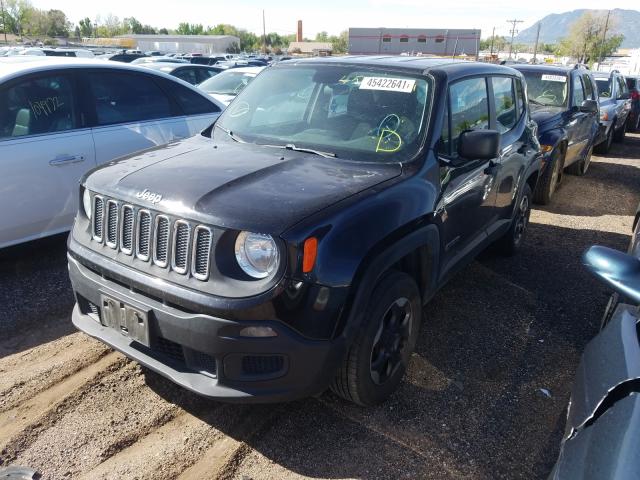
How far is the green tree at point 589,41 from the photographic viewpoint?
233ft

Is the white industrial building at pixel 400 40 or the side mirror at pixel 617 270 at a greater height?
the white industrial building at pixel 400 40

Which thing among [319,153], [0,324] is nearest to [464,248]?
[319,153]

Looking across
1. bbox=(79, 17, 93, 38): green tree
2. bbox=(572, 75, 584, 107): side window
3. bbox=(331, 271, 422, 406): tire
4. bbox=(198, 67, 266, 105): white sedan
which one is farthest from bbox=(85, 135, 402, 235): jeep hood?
bbox=(79, 17, 93, 38): green tree

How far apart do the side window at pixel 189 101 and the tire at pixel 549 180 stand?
4.50 meters

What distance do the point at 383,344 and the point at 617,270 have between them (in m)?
1.32

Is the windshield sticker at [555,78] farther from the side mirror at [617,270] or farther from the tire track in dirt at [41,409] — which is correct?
the tire track in dirt at [41,409]

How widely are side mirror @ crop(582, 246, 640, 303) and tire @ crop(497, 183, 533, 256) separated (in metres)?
3.14

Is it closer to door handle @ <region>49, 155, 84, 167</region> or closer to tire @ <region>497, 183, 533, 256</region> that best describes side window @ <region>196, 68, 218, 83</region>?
door handle @ <region>49, 155, 84, 167</region>

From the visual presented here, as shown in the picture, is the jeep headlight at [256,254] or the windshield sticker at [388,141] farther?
the windshield sticker at [388,141]

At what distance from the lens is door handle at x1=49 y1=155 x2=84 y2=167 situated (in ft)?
14.3

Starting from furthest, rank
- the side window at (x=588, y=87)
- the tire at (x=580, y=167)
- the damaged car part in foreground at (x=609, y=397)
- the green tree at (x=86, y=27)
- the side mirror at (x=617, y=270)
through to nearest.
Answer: the green tree at (x=86, y=27) → the tire at (x=580, y=167) → the side window at (x=588, y=87) → the side mirror at (x=617, y=270) → the damaged car part in foreground at (x=609, y=397)

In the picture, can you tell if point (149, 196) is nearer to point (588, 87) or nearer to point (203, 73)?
point (588, 87)

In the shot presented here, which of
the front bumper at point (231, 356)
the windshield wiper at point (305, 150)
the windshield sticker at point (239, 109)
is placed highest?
the windshield sticker at point (239, 109)

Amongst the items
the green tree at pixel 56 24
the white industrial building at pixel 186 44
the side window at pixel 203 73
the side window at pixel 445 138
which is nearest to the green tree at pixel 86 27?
the green tree at pixel 56 24
